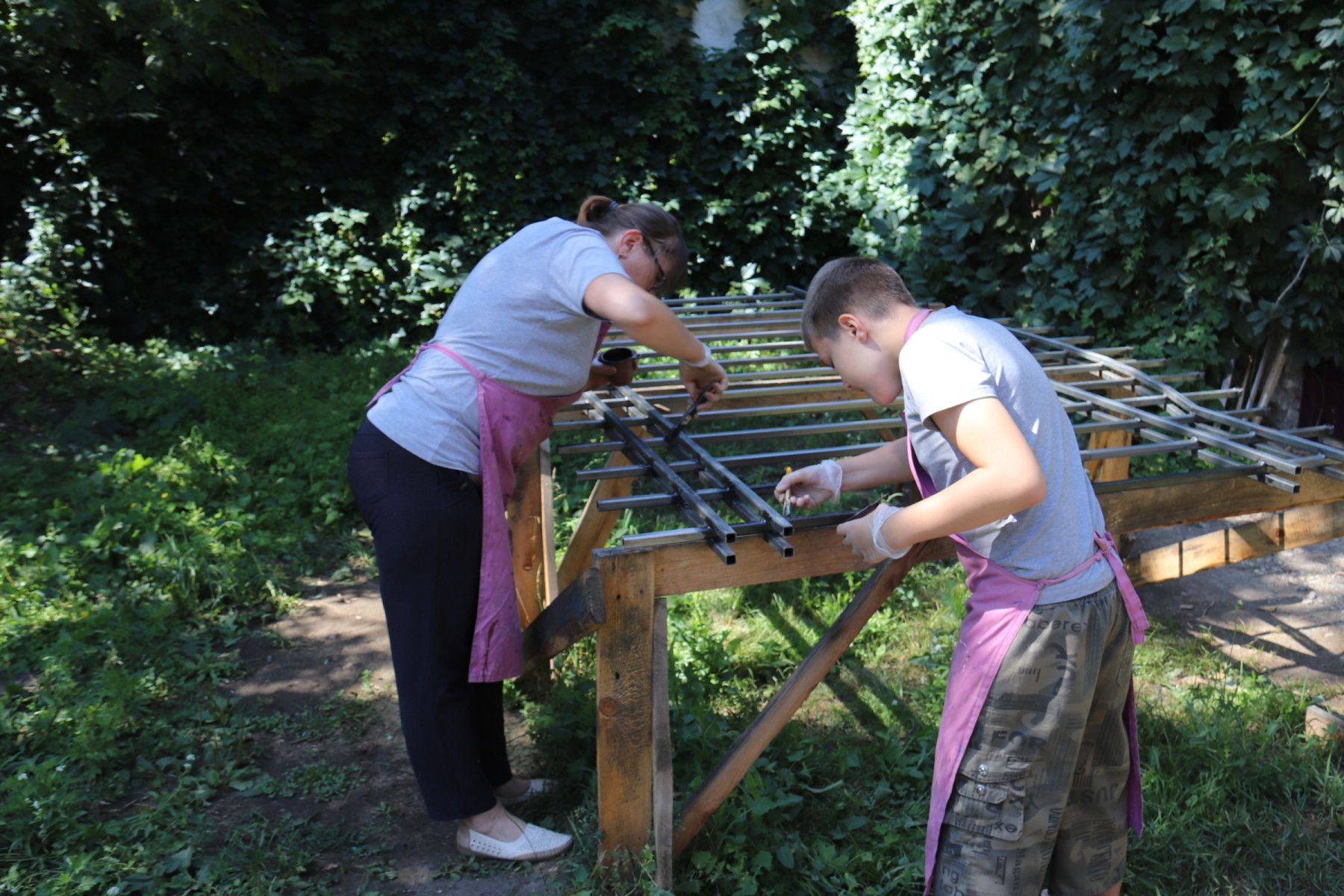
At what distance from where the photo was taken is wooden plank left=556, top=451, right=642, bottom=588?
12.2 ft

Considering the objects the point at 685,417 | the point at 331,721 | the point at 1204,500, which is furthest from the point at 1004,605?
the point at 331,721

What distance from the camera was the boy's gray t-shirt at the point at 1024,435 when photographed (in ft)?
6.06

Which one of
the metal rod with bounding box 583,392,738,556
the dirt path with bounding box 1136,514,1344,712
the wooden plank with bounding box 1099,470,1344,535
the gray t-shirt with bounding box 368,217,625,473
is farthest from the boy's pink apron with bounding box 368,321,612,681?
the dirt path with bounding box 1136,514,1344,712

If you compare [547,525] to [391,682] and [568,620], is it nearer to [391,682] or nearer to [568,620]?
[391,682]

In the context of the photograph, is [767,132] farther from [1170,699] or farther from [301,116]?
[1170,699]

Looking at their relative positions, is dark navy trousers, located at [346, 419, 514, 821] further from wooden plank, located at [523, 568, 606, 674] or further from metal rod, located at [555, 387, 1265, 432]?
metal rod, located at [555, 387, 1265, 432]

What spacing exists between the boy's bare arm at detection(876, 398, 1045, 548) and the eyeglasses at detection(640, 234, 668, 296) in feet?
3.19

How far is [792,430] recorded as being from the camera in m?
3.31

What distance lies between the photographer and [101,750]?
11.0 feet

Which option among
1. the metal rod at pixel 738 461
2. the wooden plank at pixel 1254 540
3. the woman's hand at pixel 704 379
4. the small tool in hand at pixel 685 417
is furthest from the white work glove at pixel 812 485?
the wooden plank at pixel 1254 540

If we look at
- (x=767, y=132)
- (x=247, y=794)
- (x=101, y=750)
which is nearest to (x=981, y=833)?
(x=247, y=794)

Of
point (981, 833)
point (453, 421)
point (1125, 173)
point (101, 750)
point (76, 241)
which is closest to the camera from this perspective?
point (981, 833)

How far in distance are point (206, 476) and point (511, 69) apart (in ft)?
14.5

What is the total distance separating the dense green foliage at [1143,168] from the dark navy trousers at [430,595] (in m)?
4.00
